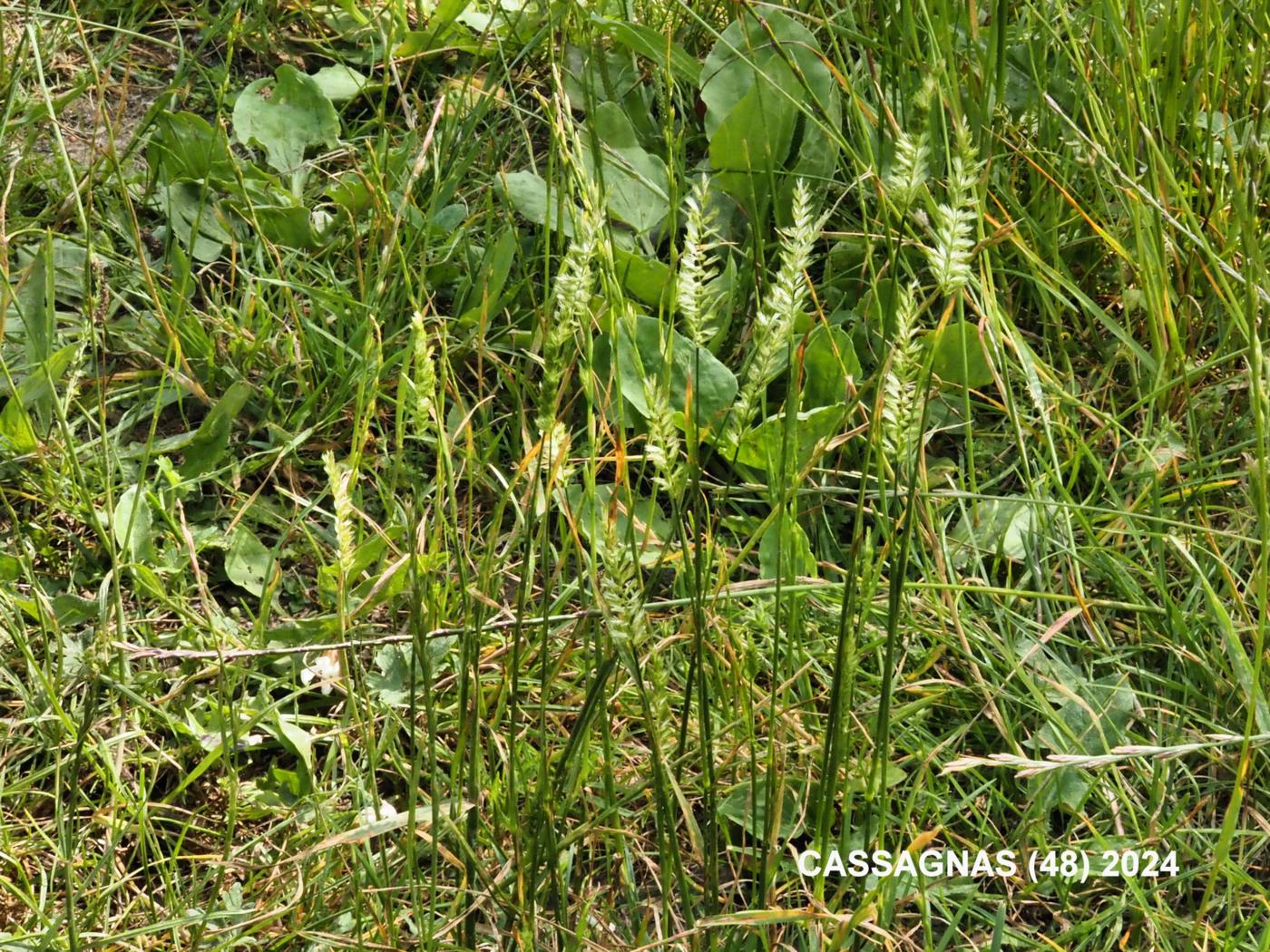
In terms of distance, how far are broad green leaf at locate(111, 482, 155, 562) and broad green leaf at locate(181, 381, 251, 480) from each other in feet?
0.30

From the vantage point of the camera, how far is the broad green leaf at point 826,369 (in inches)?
65.5

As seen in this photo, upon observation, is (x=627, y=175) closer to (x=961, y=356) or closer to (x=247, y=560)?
(x=961, y=356)

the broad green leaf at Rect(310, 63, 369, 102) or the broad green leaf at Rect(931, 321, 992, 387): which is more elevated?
the broad green leaf at Rect(310, 63, 369, 102)

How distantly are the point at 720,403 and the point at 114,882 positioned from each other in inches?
35.2

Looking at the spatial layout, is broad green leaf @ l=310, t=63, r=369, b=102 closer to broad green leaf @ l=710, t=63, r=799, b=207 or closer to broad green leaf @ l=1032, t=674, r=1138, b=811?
broad green leaf @ l=710, t=63, r=799, b=207

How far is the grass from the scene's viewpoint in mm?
1178

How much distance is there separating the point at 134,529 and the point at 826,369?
0.90 m

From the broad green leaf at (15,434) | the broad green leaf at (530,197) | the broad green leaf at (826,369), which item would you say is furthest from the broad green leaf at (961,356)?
the broad green leaf at (15,434)

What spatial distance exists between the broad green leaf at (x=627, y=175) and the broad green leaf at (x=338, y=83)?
45cm

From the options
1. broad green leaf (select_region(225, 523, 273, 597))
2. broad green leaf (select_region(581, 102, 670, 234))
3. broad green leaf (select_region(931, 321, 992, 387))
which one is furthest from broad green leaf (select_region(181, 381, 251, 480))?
broad green leaf (select_region(931, 321, 992, 387))

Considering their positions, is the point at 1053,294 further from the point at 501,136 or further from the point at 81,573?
the point at 81,573

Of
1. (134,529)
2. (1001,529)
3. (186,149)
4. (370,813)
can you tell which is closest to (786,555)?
(1001,529)

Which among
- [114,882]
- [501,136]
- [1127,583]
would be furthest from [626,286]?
[114,882]

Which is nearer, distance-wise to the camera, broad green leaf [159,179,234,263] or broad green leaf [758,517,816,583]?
broad green leaf [758,517,816,583]
